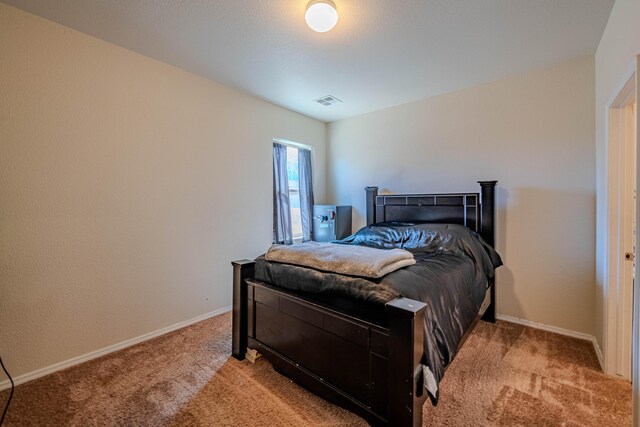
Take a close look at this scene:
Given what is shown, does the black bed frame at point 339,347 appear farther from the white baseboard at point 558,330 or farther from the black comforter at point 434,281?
the white baseboard at point 558,330

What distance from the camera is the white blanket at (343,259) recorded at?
65.0 inches

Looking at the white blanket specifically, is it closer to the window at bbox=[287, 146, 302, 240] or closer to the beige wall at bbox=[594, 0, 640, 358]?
the beige wall at bbox=[594, 0, 640, 358]

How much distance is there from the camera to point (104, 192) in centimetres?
229

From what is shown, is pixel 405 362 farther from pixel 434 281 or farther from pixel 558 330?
pixel 558 330

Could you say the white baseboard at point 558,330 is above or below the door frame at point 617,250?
below

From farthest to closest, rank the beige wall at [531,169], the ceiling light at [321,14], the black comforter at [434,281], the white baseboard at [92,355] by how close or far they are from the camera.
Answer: the beige wall at [531,169] < the white baseboard at [92,355] < the ceiling light at [321,14] < the black comforter at [434,281]

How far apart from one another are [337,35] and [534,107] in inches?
81.9

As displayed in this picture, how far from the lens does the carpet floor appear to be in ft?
5.17

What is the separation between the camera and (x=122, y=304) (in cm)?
239

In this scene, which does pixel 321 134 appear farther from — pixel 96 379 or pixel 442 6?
pixel 96 379

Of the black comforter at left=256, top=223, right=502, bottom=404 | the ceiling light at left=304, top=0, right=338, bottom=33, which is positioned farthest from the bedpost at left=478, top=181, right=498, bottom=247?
the ceiling light at left=304, top=0, right=338, bottom=33

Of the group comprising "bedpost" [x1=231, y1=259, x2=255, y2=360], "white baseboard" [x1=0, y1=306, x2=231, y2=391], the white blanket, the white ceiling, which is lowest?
"white baseboard" [x1=0, y1=306, x2=231, y2=391]

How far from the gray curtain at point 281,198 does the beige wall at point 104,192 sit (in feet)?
1.85

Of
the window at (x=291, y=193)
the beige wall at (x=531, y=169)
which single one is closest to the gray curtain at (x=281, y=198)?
the window at (x=291, y=193)
